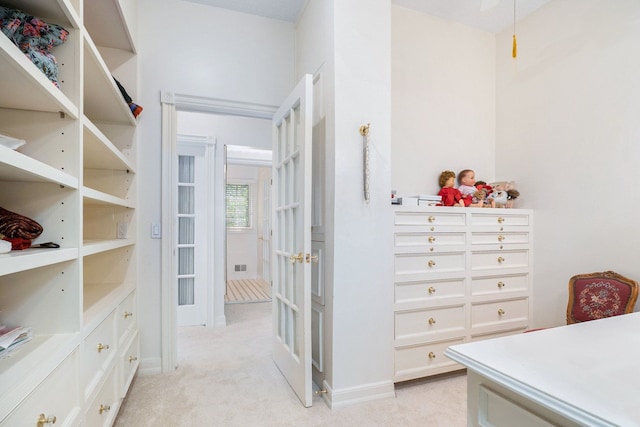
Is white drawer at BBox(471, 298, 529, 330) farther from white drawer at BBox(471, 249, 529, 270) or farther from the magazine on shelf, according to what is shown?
the magazine on shelf

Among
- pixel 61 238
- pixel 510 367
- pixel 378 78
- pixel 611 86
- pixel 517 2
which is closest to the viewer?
pixel 510 367

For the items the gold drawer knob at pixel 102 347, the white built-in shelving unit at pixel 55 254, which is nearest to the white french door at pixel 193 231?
the white built-in shelving unit at pixel 55 254

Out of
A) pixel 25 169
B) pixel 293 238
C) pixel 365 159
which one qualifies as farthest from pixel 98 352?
pixel 365 159

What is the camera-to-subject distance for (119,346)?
69.7 inches

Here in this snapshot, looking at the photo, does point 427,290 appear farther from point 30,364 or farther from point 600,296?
point 30,364

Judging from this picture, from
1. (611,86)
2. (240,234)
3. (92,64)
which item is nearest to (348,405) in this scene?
(92,64)

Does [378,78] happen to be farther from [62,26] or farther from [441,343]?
[441,343]

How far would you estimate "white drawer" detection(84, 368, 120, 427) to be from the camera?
4.22ft

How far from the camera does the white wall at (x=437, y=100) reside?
2766mm

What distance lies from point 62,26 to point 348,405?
234cm

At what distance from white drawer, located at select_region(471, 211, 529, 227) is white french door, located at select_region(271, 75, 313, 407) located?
4.44ft

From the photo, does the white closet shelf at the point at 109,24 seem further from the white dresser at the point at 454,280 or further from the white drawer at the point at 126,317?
the white dresser at the point at 454,280

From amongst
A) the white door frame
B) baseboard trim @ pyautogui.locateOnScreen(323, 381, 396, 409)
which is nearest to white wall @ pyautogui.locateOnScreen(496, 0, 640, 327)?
baseboard trim @ pyautogui.locateOnScreen(323, 381, 396, 409)

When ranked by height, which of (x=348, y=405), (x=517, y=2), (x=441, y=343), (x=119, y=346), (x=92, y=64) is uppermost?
(x=517, y=2)
